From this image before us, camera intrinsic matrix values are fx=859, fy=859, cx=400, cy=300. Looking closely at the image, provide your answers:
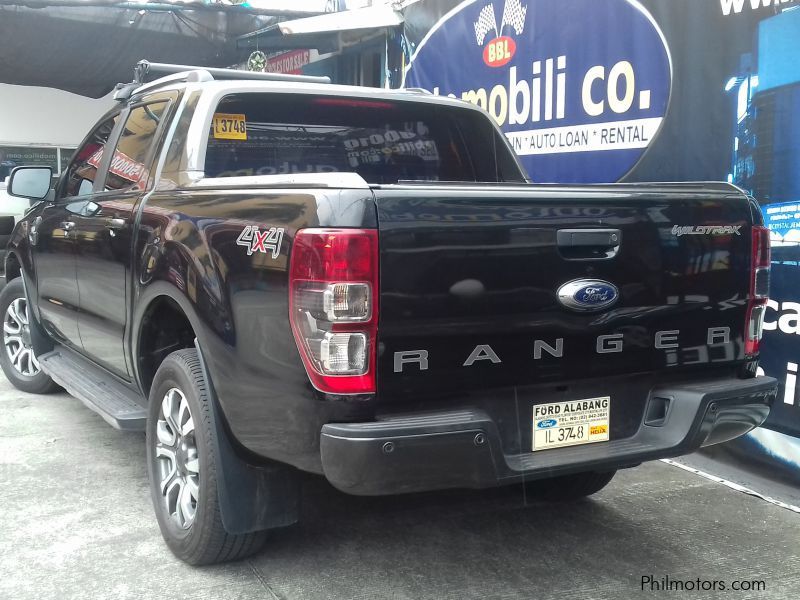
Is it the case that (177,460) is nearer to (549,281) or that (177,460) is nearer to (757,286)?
(549,281)

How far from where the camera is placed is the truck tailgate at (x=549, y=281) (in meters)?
2.60

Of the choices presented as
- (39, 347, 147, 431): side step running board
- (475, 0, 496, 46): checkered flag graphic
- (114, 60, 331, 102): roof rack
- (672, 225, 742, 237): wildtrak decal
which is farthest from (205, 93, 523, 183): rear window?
(475, 0, 496, 46): checkered flag graphic

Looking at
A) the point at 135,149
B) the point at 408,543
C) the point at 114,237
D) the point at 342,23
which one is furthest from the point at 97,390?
the point at 342,23

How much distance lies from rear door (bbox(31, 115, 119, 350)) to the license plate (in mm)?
2693

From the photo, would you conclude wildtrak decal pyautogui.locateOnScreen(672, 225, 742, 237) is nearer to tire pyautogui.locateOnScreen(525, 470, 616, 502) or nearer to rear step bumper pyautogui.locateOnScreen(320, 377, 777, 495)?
rear step bumper pyautogui.locateOnScreen(320, 377, 777, 495)

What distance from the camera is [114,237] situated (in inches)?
154

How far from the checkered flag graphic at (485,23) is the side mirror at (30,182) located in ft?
11.8

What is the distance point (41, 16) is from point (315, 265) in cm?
946

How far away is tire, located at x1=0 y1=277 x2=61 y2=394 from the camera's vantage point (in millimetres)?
5727

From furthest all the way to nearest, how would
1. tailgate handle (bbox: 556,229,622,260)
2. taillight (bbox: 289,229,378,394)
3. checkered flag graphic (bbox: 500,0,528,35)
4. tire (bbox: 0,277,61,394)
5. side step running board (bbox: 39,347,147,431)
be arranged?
checkered flag graphic (bbox: 500,0,528,35), tire (bbox: 0,277,61,394), side step running board (bbox: 39,347,147,431), tailgate handle (bbox: 556,229,622,260), taillight (bbox: 289,229,378,394)

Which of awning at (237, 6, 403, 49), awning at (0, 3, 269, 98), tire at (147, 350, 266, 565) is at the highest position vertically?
awning at (0, 3, 269, 98)

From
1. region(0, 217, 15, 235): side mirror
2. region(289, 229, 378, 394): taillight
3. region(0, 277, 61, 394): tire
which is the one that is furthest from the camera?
region(0, 217, 15, 235): side mirror

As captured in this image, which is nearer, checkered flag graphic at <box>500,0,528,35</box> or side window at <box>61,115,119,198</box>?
side window at <box>61,115,119,198</box>

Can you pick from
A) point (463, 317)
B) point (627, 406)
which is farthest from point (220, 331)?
point (627, 406)
